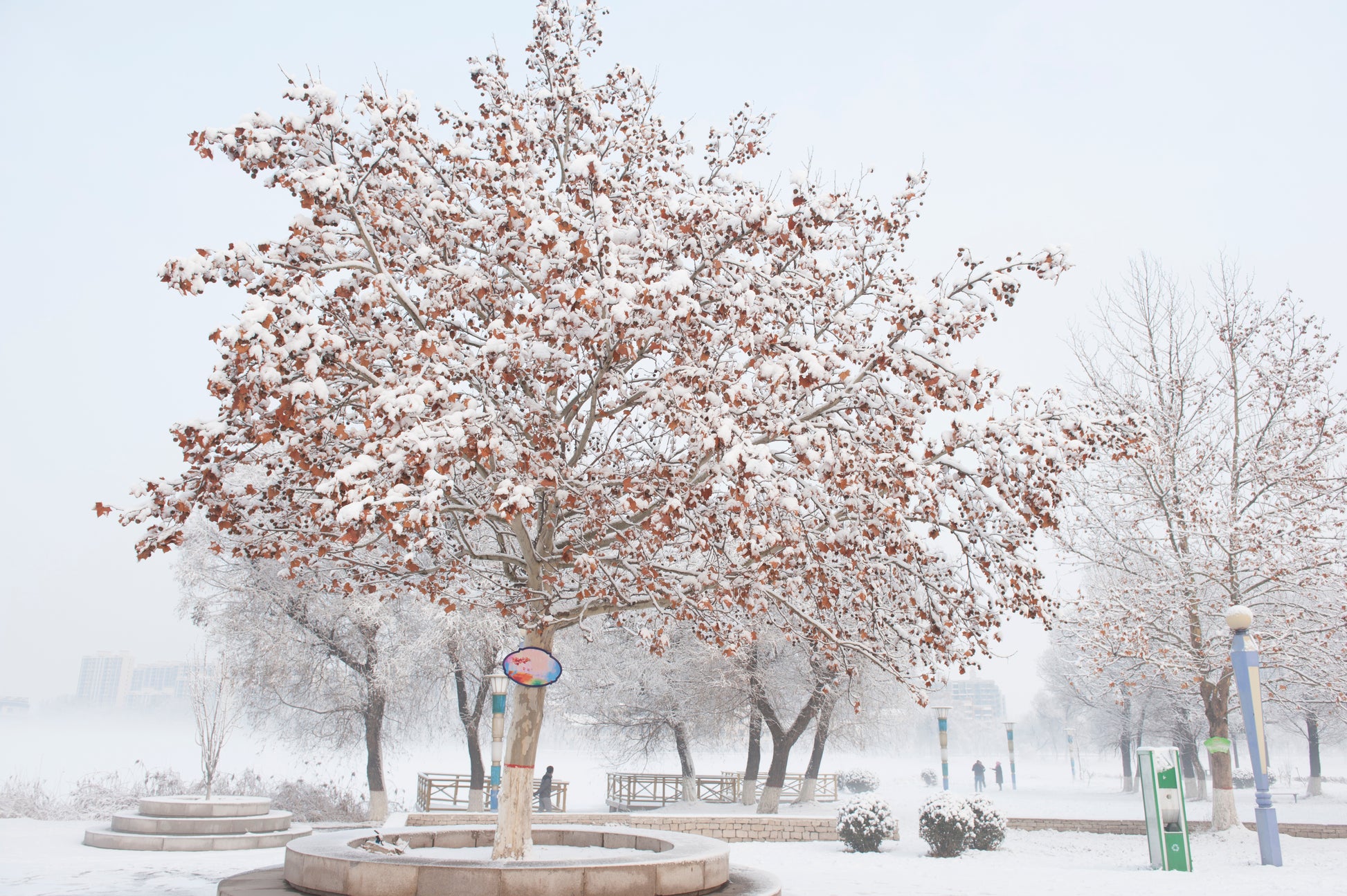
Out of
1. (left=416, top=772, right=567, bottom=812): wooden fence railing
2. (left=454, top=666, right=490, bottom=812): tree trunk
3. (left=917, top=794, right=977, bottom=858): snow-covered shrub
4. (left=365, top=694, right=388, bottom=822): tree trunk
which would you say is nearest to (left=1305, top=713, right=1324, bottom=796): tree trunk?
(left=917, top=794, right=977, bottom=858): snow-covered shrub

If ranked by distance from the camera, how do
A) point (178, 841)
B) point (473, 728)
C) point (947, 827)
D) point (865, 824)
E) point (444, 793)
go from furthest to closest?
point (444, 793) < point (473, 728) < point (865, 824) < point (947, 827) < point (178, 841)

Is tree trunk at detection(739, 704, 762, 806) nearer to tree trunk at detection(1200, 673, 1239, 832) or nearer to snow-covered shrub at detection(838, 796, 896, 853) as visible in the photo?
snow-covered shrub at detection(838, 796, 896, 853)

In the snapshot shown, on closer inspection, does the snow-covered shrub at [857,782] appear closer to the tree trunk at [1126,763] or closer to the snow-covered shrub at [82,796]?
the tree trunk at [1126,763]

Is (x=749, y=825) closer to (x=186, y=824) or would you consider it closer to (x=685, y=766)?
(x=186, y=824)

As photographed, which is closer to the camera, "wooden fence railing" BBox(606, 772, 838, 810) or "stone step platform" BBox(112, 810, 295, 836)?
"stone step platform" BBox(112, 810, 295, 836)

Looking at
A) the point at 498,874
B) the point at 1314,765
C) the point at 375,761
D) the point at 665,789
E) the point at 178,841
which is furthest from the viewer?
the point at 1314,765

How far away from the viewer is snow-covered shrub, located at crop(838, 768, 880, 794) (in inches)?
1507

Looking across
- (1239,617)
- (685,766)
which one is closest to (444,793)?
(685,766)

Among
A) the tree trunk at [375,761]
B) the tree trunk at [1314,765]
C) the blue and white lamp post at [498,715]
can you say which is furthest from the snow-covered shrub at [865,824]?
the tree trunk at [1314,765]

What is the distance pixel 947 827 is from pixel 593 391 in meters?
12.0

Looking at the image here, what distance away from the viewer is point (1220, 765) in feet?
59.6

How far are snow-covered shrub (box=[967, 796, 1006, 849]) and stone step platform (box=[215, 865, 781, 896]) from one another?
8731 millimetres

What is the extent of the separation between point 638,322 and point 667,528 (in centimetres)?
204

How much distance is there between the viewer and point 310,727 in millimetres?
25109
